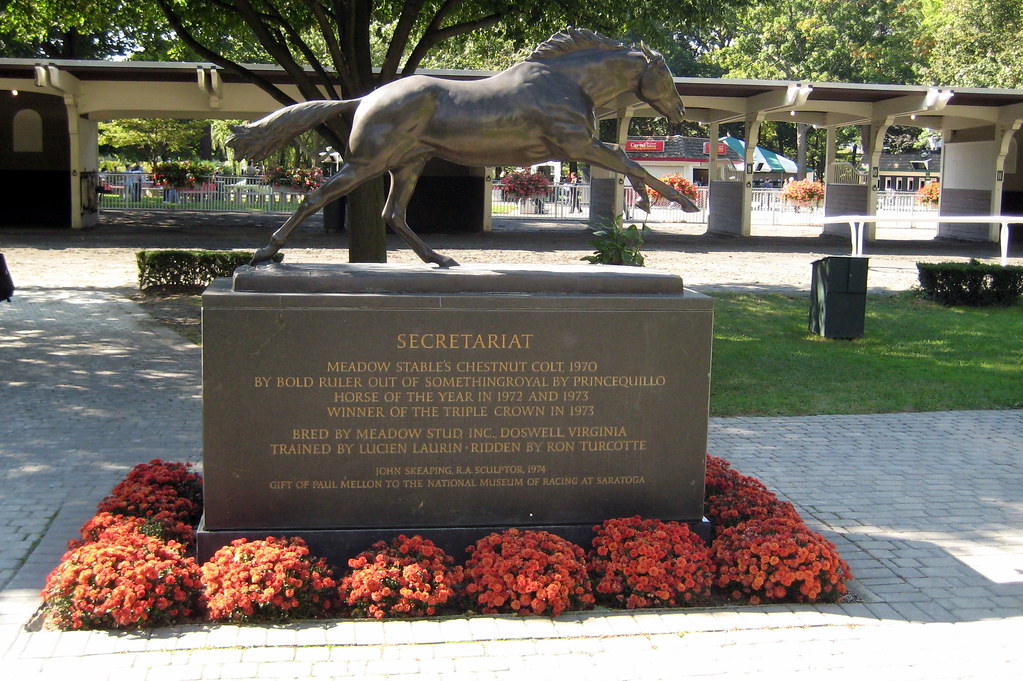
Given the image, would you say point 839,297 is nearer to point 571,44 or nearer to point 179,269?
point 571,44

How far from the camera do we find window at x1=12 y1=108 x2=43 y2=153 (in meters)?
28.7

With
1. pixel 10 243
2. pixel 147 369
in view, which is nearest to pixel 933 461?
pixel 147 369

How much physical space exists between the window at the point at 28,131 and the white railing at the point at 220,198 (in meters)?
6.74

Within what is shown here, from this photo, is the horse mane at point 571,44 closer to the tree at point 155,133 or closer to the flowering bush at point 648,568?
the flowering bush at point 648,568

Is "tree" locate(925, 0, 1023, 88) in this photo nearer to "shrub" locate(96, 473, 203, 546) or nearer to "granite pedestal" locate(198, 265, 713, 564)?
"granite pedestal" locate(198, 265, 713, 564)

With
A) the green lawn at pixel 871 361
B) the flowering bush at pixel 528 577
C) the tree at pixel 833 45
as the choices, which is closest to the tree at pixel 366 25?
the green lawn at pixel 871 361

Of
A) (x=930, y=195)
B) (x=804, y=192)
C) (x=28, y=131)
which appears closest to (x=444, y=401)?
(x=28, y=131)

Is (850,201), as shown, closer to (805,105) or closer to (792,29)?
(805,105)

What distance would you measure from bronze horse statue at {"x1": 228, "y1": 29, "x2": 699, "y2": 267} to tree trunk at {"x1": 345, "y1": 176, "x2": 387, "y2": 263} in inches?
247

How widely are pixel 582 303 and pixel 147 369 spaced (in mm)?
7258

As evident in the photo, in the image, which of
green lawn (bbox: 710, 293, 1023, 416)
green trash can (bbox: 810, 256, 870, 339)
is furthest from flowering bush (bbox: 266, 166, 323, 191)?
green trash can (bbox: 810, 256, 870, 339)

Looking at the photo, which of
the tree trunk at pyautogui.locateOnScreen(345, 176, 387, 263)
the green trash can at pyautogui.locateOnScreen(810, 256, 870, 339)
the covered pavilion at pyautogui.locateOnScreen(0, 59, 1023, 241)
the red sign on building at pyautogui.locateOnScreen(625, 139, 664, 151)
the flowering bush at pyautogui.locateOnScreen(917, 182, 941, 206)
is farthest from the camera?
the red sign on building at pyautogui.locateOnScreen(625, 139, 664, 151)

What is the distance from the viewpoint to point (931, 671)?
15.5 ft

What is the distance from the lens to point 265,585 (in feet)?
16.6
